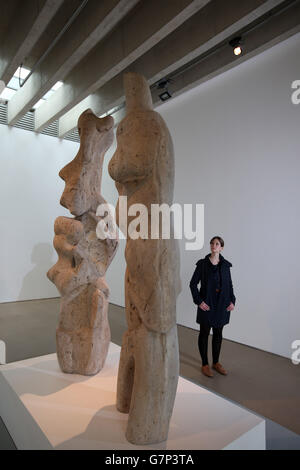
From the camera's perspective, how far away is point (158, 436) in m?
1.59

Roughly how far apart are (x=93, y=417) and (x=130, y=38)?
4.26 metres

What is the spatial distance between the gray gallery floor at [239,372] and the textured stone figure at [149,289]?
38.2 inches

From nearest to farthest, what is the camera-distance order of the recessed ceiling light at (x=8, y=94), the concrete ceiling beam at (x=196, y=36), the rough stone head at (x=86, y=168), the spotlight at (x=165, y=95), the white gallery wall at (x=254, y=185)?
the rough stone head at (x=86, y=168) < the concrete ceiling beam at (x=196, y=36) < the white gallery wall at (x=254, y=185) < the spotlight at (x=165, y=95) < the recessed ceiling light at (x=8, y=94)

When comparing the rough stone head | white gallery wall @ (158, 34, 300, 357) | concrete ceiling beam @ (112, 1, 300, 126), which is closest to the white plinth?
the rough stone head

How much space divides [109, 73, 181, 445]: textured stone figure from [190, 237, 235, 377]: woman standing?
60.5 inches

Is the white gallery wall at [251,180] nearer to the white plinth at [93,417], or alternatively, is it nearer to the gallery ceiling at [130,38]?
the gallery ceiling at [130,38]

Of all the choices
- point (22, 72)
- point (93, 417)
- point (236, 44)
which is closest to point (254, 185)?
point (236, 44)

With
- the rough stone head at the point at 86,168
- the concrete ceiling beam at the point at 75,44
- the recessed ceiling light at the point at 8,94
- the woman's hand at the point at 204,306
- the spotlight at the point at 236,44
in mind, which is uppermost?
the recessed ceiling light at the point at 8,94

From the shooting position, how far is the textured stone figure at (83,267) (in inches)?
97.0

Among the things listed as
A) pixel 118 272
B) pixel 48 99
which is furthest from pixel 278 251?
pixel 48 99

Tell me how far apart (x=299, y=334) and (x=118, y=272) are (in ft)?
13.3

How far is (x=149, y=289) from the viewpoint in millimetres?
1613

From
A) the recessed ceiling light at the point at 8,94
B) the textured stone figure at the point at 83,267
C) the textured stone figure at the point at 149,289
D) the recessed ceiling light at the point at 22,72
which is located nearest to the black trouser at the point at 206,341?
the textured stone figure at the point at 83,267
